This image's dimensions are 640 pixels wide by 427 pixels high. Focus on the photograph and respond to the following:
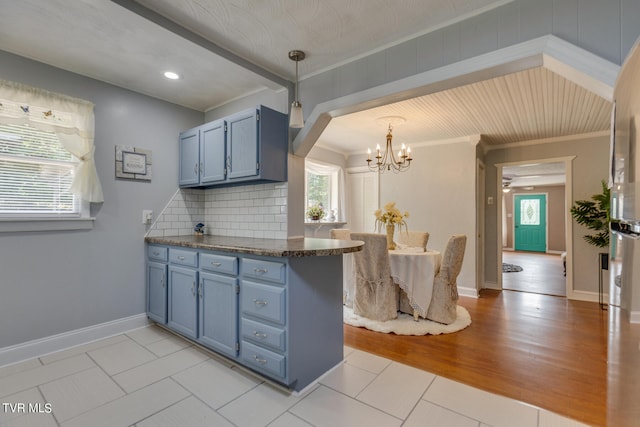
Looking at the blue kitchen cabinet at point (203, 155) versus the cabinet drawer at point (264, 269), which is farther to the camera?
the blue kitchen cabinet at point (203, 155)

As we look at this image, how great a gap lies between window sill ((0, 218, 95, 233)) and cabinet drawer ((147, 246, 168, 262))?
54cm

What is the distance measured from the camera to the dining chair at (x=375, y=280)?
10.4ft

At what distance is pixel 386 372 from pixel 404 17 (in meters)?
2.41

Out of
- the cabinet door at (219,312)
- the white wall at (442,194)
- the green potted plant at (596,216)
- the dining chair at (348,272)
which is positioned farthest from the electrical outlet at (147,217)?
the green potted plant at (596,216)

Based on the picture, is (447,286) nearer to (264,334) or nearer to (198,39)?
(264,334)

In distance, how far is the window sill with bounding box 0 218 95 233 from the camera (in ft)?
7.34

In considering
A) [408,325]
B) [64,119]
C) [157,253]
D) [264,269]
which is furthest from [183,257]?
[408,325]

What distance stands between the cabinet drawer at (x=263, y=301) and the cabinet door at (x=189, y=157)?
5.05ft

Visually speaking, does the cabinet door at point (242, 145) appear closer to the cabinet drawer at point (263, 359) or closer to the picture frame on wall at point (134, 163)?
the picture frame on wall at point (134, 163)

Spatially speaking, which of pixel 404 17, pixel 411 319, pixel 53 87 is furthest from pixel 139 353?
pixel 404 17

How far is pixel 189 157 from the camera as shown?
→ 3156mm

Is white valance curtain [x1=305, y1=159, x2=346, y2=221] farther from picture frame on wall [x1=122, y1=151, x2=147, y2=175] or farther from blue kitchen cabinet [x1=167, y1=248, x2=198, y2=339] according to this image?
blue kitchen cabinet [x1=167, y1=248, x2=198, y2=339]

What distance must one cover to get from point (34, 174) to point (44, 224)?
406 mm

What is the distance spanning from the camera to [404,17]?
6.08ft
